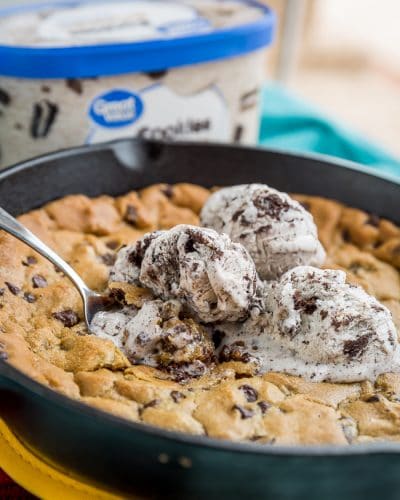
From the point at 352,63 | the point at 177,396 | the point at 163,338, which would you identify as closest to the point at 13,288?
the point at 163,338

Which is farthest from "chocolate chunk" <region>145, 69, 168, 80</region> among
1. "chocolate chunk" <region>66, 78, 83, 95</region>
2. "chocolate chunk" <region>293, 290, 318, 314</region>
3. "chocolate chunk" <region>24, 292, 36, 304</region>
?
"chocolate chunk" <region>293, 290, 318, 314</region>

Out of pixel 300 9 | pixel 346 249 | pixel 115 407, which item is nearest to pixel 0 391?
pixel 115 407

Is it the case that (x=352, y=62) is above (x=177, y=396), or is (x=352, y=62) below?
below

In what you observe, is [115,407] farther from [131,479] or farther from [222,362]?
[222,362]

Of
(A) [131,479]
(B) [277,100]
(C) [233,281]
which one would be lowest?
(B) [277,100]

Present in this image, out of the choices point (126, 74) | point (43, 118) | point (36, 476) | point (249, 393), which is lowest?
point (36, 476)

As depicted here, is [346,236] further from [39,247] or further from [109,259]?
[39,247]
